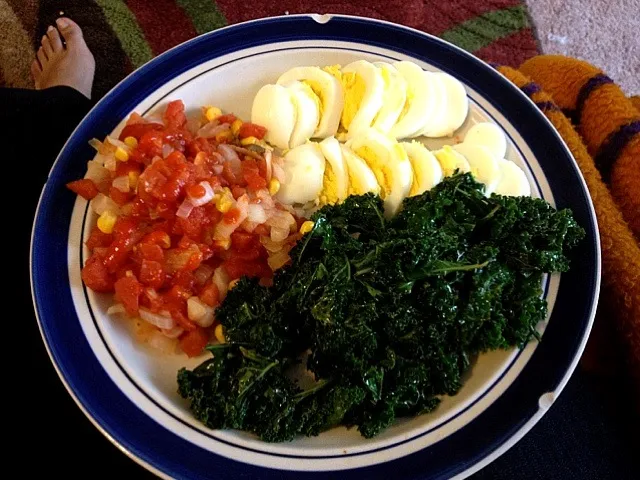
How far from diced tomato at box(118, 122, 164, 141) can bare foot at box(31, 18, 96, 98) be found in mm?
935

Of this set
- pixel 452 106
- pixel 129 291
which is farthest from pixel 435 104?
pixel 129 291

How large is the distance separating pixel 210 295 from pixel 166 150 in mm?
499

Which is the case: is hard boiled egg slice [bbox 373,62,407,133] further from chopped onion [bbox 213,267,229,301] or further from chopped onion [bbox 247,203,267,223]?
chopped onion [bbox 213,267,229,301]

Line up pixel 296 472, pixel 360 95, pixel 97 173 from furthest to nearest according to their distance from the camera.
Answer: pixel 360 95 < pixel 97 173 < pixel 296 472

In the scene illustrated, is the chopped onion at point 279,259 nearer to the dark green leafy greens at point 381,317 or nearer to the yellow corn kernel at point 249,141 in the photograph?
the dark green leafy greens at point 381,317

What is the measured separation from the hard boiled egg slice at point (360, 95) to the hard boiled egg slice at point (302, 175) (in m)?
0.19

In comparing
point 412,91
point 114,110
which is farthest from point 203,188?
point 412,91

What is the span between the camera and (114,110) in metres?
1.98

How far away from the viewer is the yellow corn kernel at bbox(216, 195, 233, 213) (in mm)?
1698

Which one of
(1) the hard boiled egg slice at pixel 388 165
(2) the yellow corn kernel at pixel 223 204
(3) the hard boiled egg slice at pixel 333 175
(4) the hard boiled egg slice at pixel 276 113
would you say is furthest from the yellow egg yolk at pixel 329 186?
(2) the yellow corn kernel at pixel 223 204

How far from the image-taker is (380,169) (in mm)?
1854

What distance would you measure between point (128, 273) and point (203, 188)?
0.35 m

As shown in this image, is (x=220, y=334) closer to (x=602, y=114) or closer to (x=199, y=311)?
(x=199, y=311)

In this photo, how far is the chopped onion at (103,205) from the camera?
1785mm
